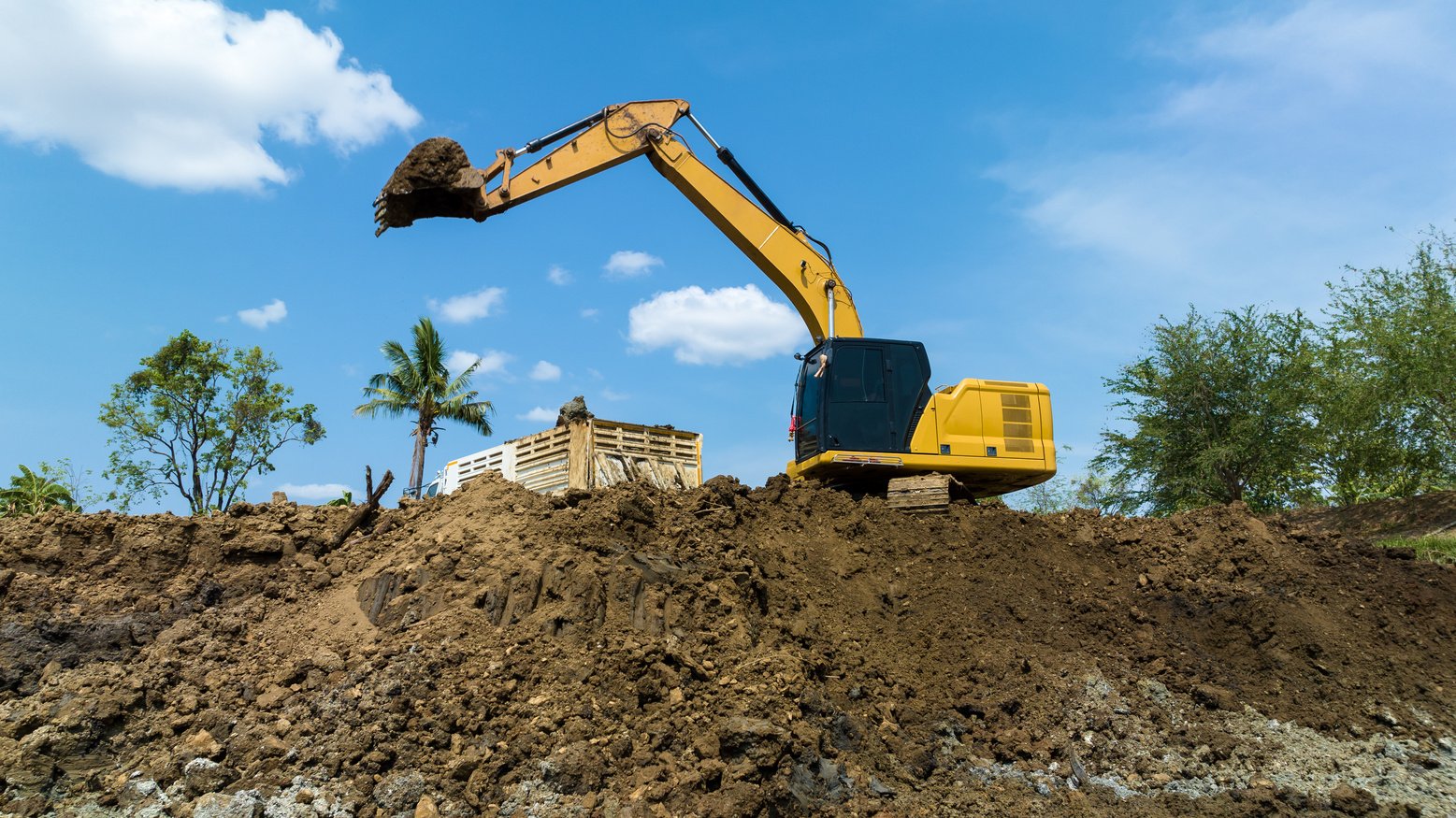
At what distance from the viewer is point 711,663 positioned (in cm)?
784

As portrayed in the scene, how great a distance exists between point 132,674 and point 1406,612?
40.6 ft

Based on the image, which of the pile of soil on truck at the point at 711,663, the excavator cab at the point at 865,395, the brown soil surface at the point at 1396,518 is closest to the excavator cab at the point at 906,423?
the excavator cab at the point at 865,395

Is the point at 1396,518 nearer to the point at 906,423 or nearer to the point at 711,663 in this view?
the point at 906,423

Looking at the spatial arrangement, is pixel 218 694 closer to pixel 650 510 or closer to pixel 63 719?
pixel 63 719

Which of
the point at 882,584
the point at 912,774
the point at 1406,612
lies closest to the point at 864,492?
the point at 882,584

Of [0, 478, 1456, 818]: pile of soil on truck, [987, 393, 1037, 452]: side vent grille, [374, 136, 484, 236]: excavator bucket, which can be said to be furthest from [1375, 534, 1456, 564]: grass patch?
[374, 136, 484, 236]: excavator bucket

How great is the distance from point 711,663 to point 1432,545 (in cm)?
1365

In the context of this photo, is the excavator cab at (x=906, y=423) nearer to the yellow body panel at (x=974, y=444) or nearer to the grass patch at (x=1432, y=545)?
the yellow body panel at (x=974, y=444)

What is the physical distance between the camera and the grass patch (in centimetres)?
1475

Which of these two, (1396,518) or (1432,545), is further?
(1396,518)

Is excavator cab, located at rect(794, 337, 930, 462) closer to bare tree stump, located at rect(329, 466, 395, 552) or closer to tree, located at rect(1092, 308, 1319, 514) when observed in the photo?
bare tree stump, located at rect(329, 466, 395, 552)

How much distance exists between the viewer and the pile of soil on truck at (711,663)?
272 inches

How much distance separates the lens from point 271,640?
8.59 metres

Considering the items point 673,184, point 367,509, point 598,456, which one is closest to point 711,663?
point 367,509
